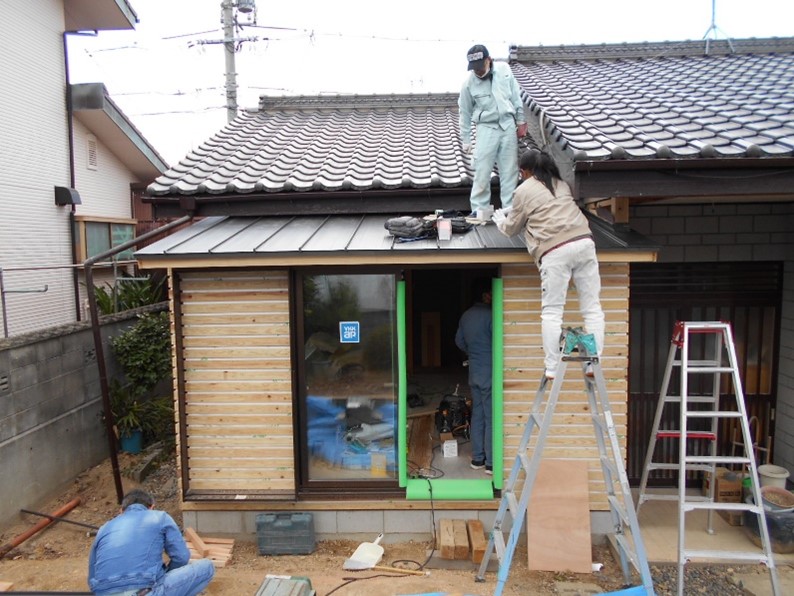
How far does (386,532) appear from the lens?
219 inches

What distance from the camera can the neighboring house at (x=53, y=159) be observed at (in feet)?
30.0

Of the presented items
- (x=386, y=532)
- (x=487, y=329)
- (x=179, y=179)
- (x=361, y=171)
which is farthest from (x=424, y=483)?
(x=179, y=179)

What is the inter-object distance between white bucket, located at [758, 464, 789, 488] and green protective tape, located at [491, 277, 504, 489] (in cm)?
286

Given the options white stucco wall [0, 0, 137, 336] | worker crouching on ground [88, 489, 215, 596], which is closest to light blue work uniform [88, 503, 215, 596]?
worker crouching on ground [88, 489, 215, 596]

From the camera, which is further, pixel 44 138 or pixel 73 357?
pixel 44 138

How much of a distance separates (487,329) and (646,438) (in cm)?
253

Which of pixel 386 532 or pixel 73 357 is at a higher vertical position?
pixel 73 357

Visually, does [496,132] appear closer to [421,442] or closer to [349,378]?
[349,378]

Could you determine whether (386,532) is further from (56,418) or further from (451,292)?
(451,292)

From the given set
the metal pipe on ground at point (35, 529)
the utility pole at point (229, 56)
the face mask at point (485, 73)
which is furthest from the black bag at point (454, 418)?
the utility pole at point (229, 56)

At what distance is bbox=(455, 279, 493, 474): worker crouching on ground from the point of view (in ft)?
19.0

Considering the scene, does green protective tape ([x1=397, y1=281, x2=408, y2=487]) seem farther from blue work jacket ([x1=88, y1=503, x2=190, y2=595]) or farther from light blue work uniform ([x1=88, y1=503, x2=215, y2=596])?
blue work jacket ([x1=88, y1=503, x2=190, y2=595])

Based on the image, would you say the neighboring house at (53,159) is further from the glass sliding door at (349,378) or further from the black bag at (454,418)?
the black bag at (454,418)

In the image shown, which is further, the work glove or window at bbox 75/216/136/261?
window at bbox 75/216/136/261
